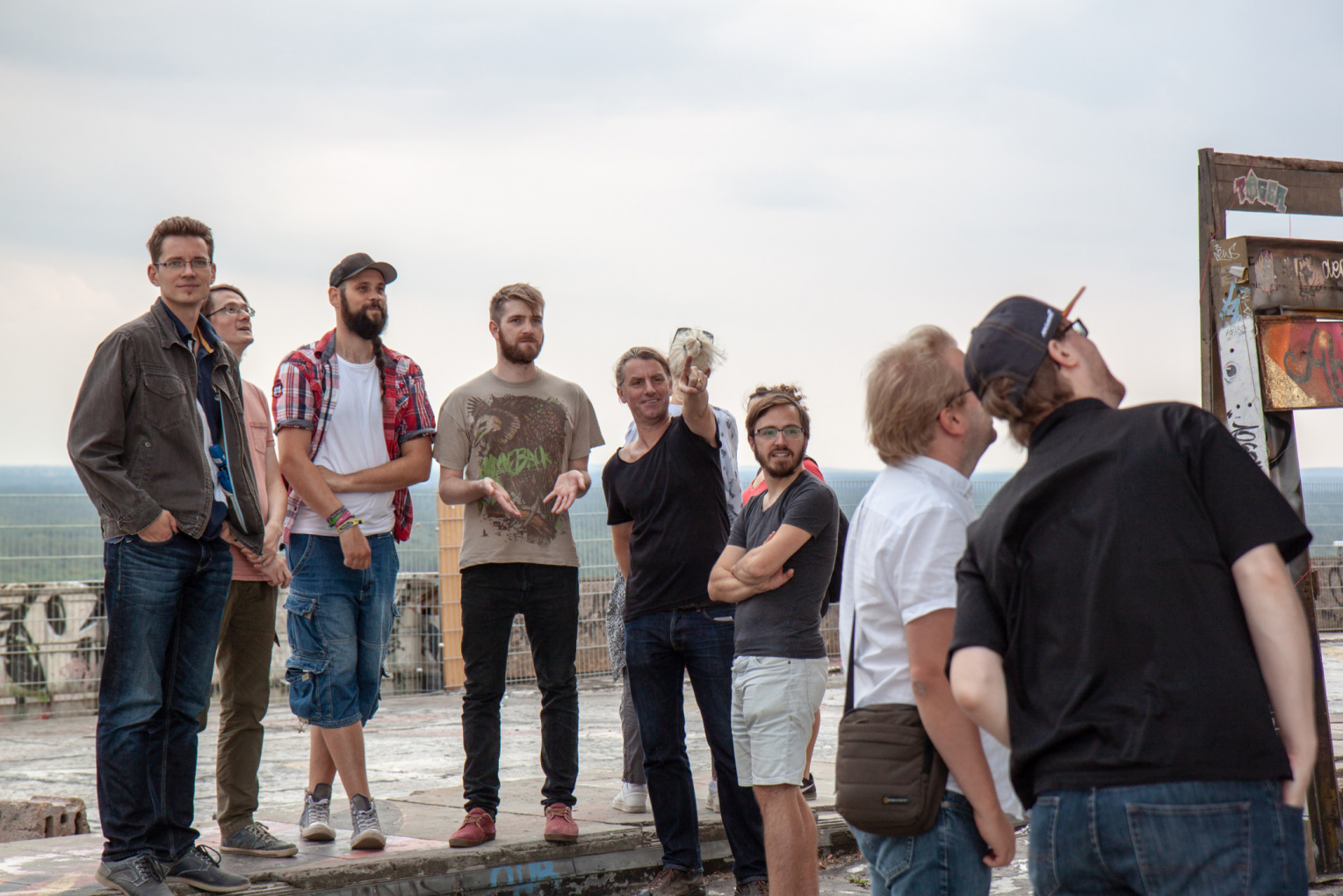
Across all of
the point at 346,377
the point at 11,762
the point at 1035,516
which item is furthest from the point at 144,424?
the point at 11,762

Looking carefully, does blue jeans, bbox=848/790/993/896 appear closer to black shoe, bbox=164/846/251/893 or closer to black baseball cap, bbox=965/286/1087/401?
black baseball cap, bbox=965/286/1087/401

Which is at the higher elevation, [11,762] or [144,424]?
[144,424]

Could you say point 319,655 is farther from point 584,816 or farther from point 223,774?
point 584,816

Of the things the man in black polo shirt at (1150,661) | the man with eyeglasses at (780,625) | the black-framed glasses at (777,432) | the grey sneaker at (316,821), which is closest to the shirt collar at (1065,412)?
the man in black polo shirt at (1150,661)

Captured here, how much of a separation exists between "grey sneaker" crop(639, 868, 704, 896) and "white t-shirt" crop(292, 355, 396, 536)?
68.8 inches

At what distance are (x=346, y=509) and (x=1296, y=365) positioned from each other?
3865 mm

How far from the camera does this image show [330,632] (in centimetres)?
448

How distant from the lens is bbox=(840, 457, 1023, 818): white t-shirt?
2.20 m

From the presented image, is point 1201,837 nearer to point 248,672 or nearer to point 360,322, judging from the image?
point 360,322

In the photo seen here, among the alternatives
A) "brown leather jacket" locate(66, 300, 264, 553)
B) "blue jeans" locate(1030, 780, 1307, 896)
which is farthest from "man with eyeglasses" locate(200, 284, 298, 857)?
"blue jeans" locate(1030, 780, 1307, 896)

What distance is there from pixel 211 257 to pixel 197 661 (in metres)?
1.40

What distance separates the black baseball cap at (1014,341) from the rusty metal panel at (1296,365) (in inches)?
129

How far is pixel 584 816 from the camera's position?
5.31 meters

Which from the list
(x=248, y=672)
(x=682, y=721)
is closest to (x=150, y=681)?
(x=248, y=672)
